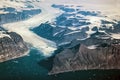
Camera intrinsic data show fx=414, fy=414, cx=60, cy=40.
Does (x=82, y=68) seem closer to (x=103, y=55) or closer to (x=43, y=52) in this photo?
(x=103, y=55)

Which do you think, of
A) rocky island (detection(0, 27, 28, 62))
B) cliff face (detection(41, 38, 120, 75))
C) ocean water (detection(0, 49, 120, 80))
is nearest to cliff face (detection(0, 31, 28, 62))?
rocky island (detection(0, 27, 28, 62))

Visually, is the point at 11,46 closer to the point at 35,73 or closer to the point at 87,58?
the point at 35,73

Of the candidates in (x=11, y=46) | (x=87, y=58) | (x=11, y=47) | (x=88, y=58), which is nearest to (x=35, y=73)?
(x=87, y=58)

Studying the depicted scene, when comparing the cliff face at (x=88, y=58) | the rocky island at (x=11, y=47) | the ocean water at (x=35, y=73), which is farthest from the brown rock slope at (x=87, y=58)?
the rocky island at (x=11, y=47)

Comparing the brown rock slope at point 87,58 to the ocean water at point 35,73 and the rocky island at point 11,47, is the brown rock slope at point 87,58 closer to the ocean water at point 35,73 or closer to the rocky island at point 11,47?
the ocean water at point 35,73

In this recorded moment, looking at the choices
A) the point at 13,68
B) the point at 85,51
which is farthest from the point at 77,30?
the point at 13,68
